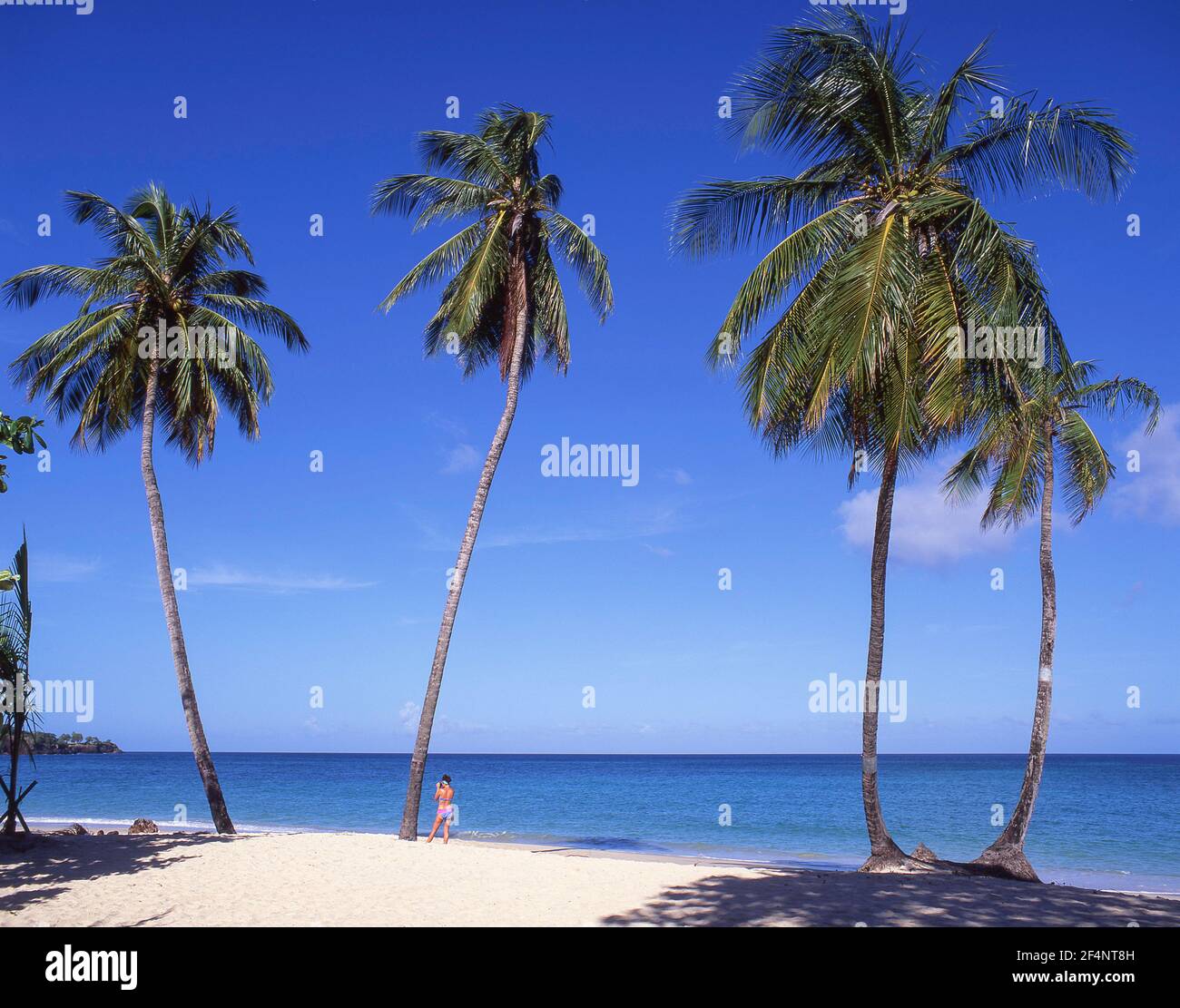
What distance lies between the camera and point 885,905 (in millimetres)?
9570

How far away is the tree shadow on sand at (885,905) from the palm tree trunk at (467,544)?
697 cm

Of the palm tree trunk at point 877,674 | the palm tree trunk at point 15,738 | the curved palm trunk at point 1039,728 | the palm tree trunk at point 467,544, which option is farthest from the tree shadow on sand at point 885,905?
the palm tree trunk at point 15,738

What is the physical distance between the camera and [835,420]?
15.9m

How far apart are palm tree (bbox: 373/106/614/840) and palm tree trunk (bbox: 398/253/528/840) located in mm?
22

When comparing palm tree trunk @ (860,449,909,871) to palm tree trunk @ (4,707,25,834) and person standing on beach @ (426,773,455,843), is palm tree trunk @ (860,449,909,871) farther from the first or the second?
palm tree trunk @ (4,707,25,834)

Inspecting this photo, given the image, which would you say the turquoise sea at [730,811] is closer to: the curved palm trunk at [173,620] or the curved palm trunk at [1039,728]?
the curved palm trunk at [1039,728]

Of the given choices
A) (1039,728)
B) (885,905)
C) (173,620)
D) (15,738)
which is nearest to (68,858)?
(15,738)

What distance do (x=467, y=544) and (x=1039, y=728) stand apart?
11.3m

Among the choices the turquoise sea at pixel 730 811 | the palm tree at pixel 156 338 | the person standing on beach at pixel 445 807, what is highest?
the palm tree at pixel 156 338

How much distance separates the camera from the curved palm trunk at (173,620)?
17.8m

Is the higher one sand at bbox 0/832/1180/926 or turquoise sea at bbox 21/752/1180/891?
sand at bbox 0/832/1180/926

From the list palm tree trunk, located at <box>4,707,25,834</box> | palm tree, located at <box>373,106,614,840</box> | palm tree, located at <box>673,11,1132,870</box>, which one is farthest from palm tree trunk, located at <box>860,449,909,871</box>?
palm tree trunk, located at <box>4,707,25,834</box>

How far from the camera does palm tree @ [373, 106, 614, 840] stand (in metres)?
17.2
